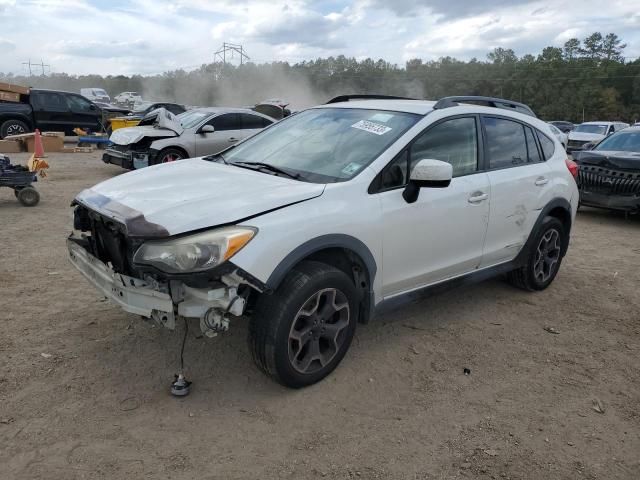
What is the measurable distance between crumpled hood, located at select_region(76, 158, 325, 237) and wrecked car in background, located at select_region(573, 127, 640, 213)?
714 centimetres

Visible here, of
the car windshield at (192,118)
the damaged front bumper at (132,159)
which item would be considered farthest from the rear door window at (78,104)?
the damaged front bumper at (132,159)

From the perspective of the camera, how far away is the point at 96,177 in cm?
1161

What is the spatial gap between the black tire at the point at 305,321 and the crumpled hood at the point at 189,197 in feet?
1.52

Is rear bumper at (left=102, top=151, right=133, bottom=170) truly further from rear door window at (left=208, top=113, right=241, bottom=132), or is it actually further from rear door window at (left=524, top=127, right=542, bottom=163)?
rear door window at (left=524, top=127, right=542, bottom=163)

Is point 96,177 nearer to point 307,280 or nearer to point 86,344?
point 86,344

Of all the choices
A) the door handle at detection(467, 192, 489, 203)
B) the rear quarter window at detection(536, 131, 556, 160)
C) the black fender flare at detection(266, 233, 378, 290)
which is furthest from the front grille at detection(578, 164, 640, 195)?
the black fender flare at detection(266, 233, 378, 290)

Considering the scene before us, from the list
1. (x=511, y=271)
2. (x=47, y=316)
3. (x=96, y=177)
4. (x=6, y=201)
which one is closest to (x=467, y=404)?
(x=511, y=271)

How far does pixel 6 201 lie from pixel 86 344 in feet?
19.1

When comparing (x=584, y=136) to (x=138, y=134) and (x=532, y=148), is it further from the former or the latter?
(x=532, y=148)

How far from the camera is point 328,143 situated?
3.78 metres

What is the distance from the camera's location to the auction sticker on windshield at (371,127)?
3.71m

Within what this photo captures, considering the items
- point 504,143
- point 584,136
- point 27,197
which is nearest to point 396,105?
point 504,143

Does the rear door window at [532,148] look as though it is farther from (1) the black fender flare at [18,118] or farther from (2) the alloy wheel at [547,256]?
(1) the black fender flare at [18,118]

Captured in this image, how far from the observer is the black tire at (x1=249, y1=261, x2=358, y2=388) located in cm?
294
